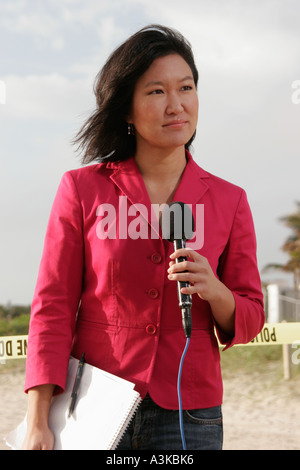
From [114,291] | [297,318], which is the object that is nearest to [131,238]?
[114,291]

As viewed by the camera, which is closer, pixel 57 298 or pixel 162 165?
pixel 57 298

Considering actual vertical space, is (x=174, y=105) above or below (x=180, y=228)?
above

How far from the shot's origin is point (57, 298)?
2.06 m

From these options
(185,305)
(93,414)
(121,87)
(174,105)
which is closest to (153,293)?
(185,305)

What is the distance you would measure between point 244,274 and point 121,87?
2.66 feet

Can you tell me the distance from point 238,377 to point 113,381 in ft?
31.3

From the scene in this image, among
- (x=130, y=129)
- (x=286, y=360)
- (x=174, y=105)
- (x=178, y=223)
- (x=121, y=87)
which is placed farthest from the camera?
(x=286, y=360)

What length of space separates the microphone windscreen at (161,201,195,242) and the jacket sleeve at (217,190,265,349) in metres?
0.31

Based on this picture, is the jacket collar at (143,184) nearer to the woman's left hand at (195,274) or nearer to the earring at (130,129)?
the earring at (130,129)

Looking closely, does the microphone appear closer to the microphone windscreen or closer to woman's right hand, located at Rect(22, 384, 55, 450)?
the microphone windscreen

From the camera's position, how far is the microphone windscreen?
1974 mm

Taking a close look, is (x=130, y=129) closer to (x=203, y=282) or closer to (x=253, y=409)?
(x=203, y=282)

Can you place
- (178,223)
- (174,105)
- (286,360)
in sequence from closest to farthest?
(178,223) < (174,105) < (286,360)

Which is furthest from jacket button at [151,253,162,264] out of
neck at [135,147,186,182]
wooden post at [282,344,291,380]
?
wooden post at [282,344,291,380]
